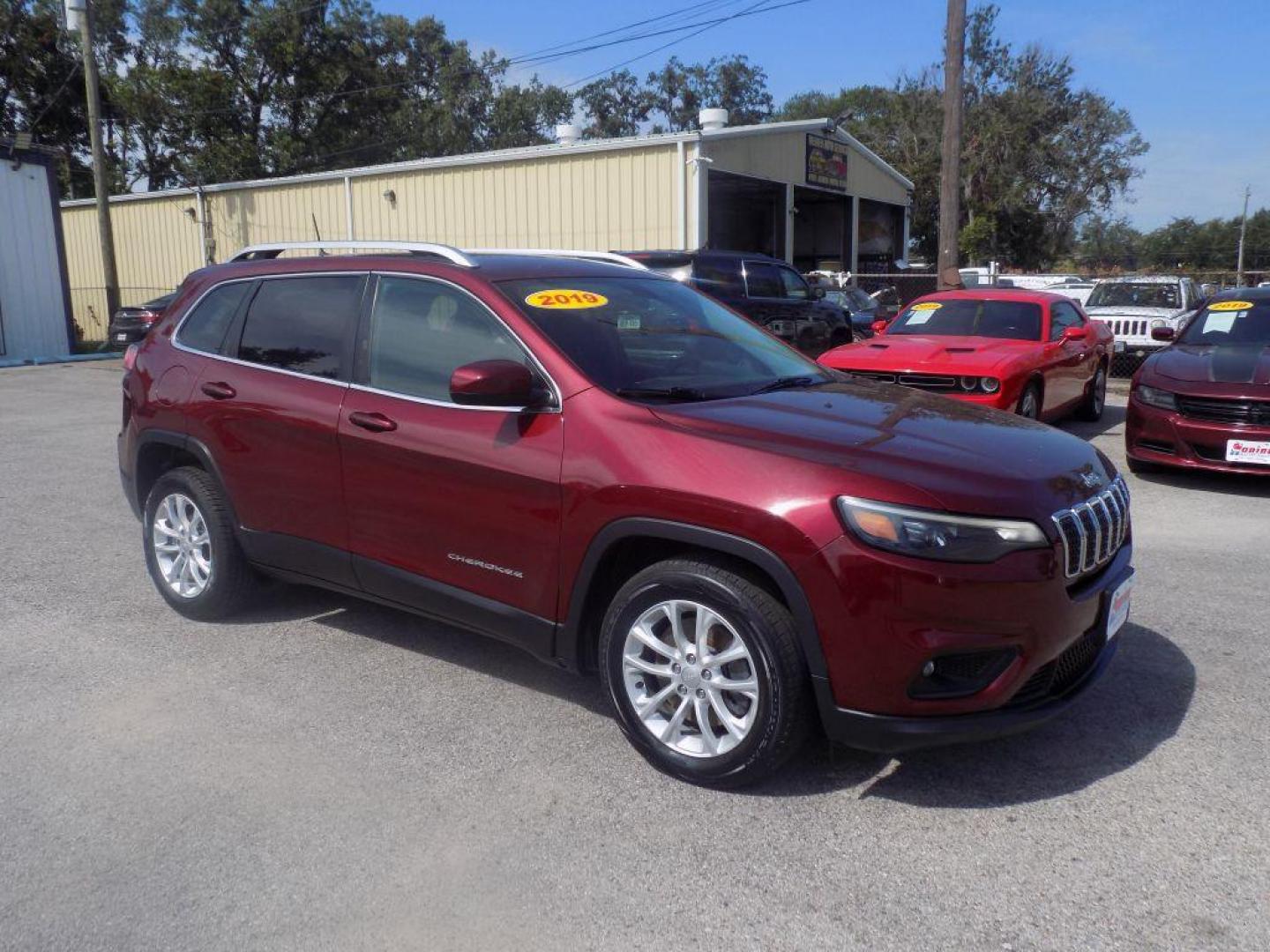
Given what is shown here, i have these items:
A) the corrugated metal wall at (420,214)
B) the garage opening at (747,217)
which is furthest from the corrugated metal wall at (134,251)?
the garage opening at (747,217)

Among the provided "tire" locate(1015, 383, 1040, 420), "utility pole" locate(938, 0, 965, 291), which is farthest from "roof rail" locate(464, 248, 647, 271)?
"utility pole" locate(938, 0, 965, 291)

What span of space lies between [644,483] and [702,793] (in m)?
1.02

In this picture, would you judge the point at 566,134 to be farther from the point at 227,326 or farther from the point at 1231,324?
the point at 227,326

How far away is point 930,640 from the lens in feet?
9.87

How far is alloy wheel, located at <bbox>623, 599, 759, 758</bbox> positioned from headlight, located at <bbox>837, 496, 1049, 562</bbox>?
530mm

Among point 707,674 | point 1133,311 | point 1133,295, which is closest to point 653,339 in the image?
point 707,674

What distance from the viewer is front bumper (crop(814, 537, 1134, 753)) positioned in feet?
9.84

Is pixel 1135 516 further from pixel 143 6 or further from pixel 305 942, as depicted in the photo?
pixel 143 6

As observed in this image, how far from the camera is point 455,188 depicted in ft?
74.8

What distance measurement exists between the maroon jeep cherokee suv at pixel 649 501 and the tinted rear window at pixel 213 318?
20mm

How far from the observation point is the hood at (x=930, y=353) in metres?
9.09

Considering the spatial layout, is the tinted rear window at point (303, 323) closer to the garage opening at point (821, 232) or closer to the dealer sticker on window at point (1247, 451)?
the dealer sticker on window at point (1247, 451)

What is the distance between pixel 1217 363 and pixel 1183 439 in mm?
750

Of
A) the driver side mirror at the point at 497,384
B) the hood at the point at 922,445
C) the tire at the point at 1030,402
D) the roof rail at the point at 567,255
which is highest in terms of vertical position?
the roof rail at the point at 567,255
